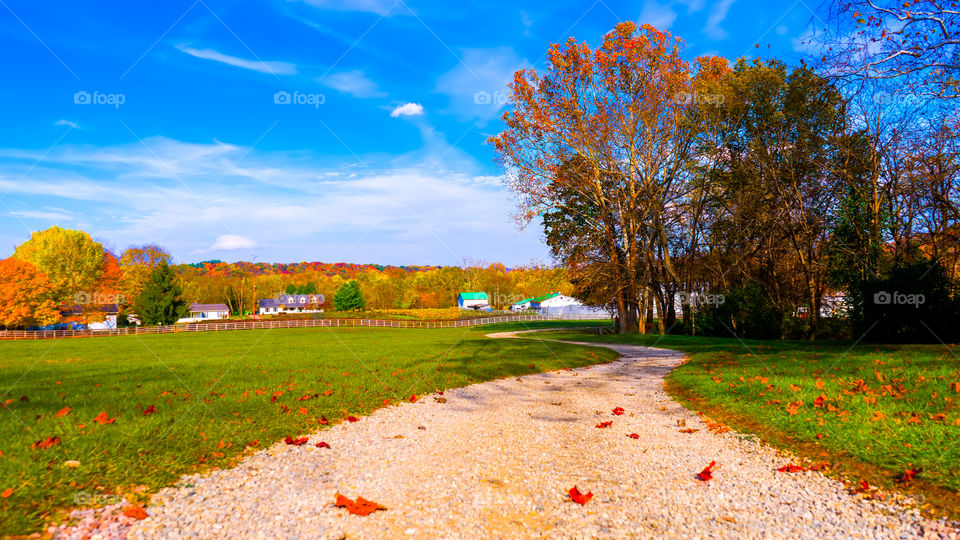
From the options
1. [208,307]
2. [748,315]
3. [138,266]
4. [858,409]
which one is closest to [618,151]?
[748,315]

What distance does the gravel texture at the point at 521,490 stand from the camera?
3.55 metres

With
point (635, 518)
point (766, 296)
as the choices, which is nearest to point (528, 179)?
point (766, 296)

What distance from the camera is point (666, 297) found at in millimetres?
32875

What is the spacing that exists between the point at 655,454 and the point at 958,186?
2461 cm

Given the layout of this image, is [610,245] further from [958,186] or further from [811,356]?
[811,356]

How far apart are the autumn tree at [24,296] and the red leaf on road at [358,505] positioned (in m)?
55.3

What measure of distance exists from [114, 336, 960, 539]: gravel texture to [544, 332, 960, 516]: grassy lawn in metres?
0.55

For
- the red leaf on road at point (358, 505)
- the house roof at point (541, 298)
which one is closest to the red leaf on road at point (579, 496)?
the red leaf on road at point (358, 505)

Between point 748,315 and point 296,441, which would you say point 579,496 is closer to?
point 296,441

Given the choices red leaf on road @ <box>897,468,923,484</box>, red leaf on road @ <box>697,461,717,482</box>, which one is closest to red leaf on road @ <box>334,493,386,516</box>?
red leaf on road @ <box>697,461,717,482</box>

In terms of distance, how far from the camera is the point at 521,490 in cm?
434

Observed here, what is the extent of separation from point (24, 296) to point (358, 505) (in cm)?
5634

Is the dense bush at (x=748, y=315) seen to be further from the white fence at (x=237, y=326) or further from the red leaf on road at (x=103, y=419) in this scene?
the white fence at (x=237, y=326)

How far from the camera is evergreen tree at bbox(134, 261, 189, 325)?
2200 inches
